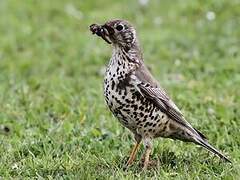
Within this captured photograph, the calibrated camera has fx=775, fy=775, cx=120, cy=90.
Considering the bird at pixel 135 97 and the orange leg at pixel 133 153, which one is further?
the orange leg at pixel 133 153

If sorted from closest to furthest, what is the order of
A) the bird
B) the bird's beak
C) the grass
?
the bird, the bird's beak, the grass

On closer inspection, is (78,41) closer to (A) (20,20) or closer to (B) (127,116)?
(A) (20,20)

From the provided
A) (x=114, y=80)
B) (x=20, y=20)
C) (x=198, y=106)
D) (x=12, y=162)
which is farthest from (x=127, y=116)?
(x=20, y=20)

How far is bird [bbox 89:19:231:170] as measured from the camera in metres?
6.28

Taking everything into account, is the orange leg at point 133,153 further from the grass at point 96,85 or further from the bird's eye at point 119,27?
the bird's eye at point 119,27

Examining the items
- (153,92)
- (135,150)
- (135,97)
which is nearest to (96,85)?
(135,150)

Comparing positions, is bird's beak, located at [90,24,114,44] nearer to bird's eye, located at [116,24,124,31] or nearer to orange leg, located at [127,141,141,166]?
bird's eye, located at [116,24,124,31]

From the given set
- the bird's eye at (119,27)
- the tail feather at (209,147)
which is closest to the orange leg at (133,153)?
the tail feather at (209,147)

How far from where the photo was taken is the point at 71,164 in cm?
645

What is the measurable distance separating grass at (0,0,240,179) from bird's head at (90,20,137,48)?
1.03 m

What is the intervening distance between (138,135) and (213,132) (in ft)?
4.30

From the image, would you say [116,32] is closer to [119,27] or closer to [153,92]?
[119,27]

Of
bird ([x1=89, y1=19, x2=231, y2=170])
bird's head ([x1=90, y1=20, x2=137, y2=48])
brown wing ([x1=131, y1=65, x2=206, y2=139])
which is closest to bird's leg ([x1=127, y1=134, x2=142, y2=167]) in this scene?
bird ([x1=89, y1=19, x2=231, y2=170])

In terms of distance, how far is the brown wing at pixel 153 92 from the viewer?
6.38m
